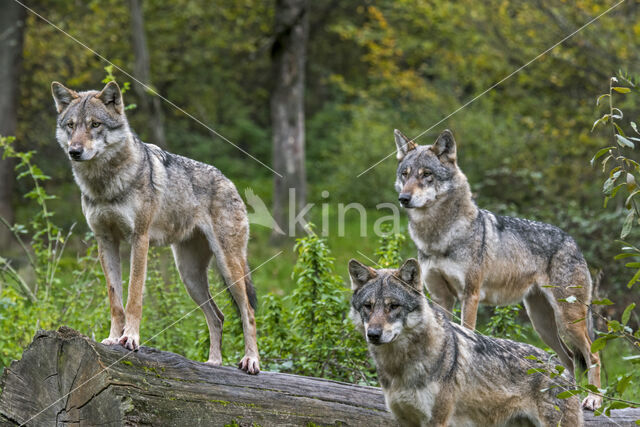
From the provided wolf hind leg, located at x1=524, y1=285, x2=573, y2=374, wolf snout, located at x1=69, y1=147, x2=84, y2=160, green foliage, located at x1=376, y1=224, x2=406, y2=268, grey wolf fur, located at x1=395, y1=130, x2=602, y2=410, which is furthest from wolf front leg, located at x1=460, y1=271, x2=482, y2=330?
wolf snout, located at x1=69, y1=147, x2=84, y2=160

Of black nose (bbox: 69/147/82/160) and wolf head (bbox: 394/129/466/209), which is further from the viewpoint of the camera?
wolf head (bbox: 394/129/466/209)

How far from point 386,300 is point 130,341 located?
193cm

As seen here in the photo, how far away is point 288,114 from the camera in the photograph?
16.4 m

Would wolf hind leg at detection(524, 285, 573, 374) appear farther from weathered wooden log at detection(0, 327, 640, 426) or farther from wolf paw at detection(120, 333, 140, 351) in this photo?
wolf paw at detection(120, 333, 140, 351)

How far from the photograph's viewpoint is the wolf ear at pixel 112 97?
5.70m

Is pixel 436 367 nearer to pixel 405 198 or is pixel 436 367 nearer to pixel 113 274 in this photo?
pixel 405 198

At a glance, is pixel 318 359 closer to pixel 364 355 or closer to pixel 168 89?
pixel 364 355

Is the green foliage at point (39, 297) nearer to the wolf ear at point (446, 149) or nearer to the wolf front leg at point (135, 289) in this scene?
the wolf front leg at point (135, 289)

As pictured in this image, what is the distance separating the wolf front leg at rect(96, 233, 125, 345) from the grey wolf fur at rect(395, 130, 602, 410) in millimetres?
2694

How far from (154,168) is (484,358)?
10.2ft

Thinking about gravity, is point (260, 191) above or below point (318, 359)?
above

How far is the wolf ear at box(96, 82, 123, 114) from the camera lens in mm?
5703

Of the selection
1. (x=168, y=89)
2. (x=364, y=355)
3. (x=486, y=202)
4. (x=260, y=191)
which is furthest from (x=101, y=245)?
(x=168, y=89)

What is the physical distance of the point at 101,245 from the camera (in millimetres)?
5828
